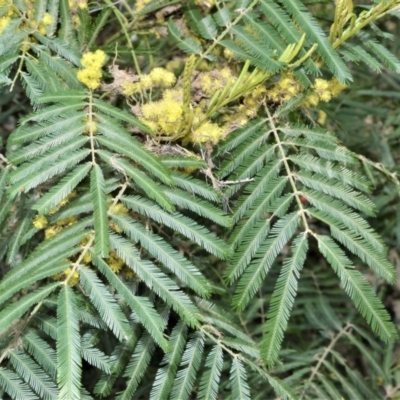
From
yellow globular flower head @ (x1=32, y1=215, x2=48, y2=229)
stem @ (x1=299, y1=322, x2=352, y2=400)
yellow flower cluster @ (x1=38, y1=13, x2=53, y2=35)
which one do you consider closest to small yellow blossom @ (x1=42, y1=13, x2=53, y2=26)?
yellow flower cluster @ (x1=38, y1=13, x2=53, y2=35)

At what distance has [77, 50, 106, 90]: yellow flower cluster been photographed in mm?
1192

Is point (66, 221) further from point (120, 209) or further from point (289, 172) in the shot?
point (289, 172)

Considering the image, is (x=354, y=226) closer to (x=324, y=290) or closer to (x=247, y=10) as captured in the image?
(x=247, y=10)

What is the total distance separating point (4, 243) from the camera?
1381 millimetres

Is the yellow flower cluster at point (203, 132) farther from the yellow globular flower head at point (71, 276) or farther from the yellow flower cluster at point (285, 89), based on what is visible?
the yellow globular flower head at point (71, 276)

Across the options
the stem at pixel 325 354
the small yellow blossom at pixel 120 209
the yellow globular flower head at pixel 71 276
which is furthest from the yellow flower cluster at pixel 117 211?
the stem at pixel 325 354

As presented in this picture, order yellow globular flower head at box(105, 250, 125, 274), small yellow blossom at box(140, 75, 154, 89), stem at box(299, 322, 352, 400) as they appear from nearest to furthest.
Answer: yellow globular flower head at box(105, 250, 125, 274)
small yellow blossom at box(140, 75, 154, 89)
stem at box(299, 322, 352, 400)

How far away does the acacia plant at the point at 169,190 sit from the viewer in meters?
1.05

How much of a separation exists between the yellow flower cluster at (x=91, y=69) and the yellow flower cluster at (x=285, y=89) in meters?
0.35

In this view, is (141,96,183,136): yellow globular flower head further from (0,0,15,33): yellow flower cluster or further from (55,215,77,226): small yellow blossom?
(0,0,15,33): yellow flower cluster

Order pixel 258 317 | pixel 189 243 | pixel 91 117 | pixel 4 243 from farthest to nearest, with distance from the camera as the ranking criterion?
pixel 258 317
pixel 189 243
pixel 4 243
pixel 91 117

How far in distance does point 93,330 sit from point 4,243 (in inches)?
11.6

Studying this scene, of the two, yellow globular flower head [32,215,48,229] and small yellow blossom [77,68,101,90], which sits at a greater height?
small yellow blossom [77,68,101,90]

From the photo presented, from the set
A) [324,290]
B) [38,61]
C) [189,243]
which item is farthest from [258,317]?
[38,61]
